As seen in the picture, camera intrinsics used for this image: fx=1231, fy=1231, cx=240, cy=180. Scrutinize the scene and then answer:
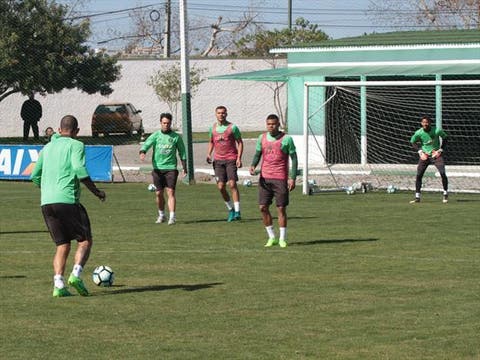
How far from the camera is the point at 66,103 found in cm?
6019

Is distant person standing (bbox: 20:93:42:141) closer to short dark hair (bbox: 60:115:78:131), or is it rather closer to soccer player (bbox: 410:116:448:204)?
soccer player (bbox: 410:116:448:204)

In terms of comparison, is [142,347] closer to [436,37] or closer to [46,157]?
[46,157]

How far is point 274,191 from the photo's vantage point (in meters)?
18.2

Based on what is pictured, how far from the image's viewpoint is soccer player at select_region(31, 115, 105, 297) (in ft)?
42.5

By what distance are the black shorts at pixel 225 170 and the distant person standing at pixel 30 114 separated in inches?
998

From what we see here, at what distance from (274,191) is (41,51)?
3125 centimetres

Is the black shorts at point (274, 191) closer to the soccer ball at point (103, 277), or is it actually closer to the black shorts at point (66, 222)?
the soccer ball at point (103, 277)

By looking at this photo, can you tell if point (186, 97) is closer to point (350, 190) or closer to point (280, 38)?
point (350, 190)

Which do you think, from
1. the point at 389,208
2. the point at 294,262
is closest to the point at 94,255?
the point at 294,262

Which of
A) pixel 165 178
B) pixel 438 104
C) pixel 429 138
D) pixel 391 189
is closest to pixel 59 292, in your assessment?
pixel 165 178

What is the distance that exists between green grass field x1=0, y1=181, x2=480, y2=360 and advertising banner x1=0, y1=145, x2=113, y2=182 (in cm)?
970

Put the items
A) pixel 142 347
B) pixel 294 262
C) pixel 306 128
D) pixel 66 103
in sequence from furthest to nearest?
pixel 66 103, pixel 306 128, pixel 294 262, pixel 142 347

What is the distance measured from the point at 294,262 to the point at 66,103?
45.2 meters

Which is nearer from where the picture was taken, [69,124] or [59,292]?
[69,124]
